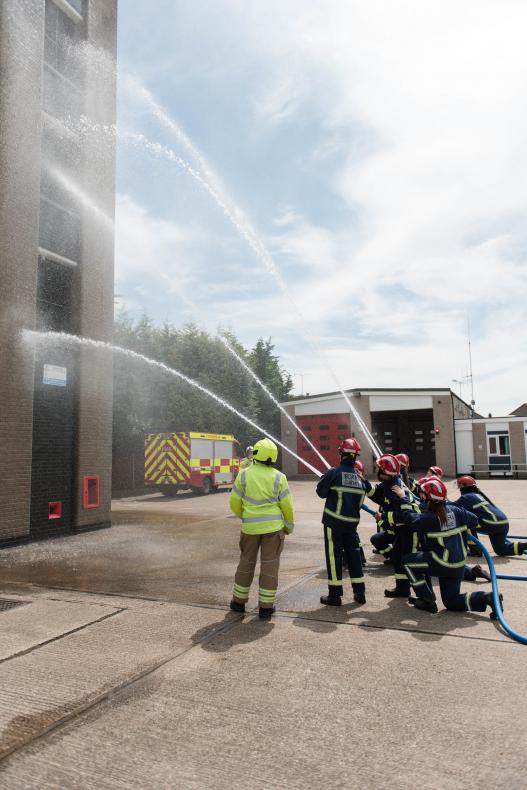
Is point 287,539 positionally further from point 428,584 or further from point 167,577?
point 428,584

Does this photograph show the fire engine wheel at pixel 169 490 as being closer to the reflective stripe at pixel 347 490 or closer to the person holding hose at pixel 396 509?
the person holding hose at pixel 396 509

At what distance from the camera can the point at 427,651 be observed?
4.08m

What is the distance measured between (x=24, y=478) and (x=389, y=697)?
7.14 meters

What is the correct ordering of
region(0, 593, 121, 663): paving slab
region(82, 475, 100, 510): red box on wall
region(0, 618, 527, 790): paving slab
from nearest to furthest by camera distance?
region(0, 618, 527, 790): paving slab, region(0, 593, 121, 663): paving slab, region(82, 475, 100, 510): red box on wall

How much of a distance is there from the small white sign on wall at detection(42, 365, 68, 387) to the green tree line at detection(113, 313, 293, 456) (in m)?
13.7

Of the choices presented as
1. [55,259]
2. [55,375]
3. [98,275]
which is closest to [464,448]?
[98,275]

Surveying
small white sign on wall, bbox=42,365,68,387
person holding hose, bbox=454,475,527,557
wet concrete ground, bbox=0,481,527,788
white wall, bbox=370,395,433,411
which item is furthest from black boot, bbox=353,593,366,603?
white wall, bbox=370,395,433,411

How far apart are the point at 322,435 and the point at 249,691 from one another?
26.1m

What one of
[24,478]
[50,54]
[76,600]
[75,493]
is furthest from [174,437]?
[76,600]

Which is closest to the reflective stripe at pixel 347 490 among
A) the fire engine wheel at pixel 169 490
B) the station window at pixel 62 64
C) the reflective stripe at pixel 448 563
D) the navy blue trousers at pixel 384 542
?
the reflective stripe at pixel 448 563

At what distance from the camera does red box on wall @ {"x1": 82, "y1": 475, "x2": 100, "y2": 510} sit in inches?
407

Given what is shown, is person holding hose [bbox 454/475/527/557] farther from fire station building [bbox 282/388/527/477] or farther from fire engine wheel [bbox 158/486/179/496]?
fire station building [bbox 282/388/527/477]

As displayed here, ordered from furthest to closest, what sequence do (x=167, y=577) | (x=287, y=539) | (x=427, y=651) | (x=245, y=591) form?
(x=287, y=539) → (x=167, y=577) → (x=245, y=591) → (x=427, y=651)

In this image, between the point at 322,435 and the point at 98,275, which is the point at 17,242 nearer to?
the point at 98,275
